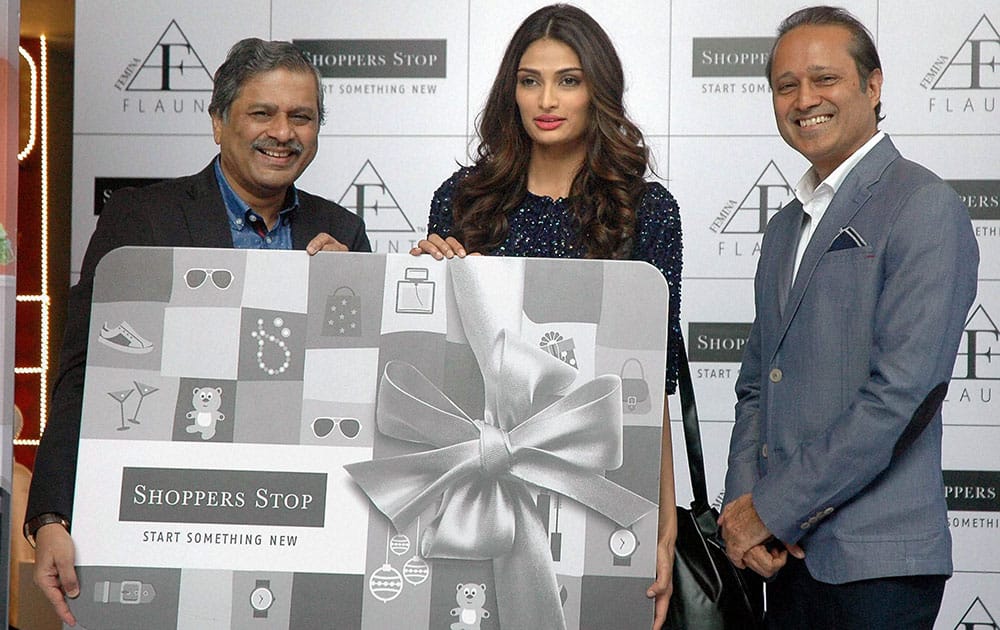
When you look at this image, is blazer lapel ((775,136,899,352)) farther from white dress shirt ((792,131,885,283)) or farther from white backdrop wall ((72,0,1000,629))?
white backdrop wall ((72,0,1000,629))

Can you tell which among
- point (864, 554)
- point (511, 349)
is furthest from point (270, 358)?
point (864, 554)

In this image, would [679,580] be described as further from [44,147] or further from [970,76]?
[44,147]

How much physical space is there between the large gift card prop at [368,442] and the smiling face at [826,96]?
0.57m

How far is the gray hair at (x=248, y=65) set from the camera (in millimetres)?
2412

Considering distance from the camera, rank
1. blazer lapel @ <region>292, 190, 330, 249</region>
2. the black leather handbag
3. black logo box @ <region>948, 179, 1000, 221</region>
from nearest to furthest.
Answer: the black leather handbag, blazer lapel @ <region>292, 190, 330, 249</region>, black logo box @ <region>948, 179, 1000, 221</region>

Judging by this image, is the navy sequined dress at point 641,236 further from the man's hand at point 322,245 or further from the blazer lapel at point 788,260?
the man's hand at point 322,245

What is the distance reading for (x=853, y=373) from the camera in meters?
2.12

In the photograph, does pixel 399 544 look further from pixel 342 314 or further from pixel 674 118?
pixel 674 118

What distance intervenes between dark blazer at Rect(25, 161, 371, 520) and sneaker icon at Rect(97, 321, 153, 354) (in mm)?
138

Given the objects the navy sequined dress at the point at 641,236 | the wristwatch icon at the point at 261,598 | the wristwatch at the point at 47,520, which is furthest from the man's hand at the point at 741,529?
the wristwatch at the point at 47,520

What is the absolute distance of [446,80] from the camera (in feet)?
12.8

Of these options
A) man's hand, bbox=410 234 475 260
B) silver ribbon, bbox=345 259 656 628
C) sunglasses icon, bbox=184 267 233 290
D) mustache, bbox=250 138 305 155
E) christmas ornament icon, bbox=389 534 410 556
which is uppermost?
mustache, bbox=250 138 305 155

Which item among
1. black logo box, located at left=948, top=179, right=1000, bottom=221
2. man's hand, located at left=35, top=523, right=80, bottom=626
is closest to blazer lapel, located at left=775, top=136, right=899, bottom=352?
man's hand, located at left=35, top=523, right=80, bottom=626

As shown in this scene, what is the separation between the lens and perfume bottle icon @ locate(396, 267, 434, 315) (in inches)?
78.3
